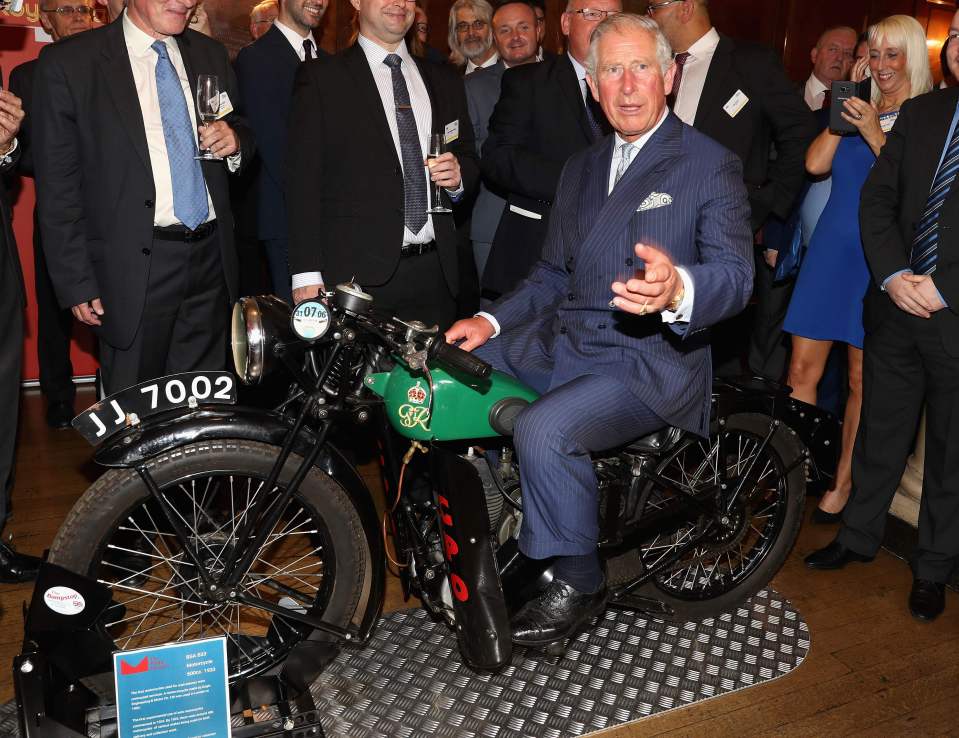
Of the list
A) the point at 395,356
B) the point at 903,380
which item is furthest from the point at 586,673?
the point at 903,380

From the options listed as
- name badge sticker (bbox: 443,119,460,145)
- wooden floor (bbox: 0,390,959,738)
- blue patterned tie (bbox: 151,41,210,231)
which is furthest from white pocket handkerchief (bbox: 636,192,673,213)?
blue patterned tie (bbox: 151,41,210,231)

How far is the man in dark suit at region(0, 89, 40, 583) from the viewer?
2.87 metres

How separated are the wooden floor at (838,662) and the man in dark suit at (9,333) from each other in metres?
0.10

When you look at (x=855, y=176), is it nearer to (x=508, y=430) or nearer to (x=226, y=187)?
(x=508, y=430)

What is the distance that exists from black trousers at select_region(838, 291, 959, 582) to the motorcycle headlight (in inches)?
80.7

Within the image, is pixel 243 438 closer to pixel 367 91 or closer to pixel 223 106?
pixel 223 106

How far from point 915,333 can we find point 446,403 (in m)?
1.67

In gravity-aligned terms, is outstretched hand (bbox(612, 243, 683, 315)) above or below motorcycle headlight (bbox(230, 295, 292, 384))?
above

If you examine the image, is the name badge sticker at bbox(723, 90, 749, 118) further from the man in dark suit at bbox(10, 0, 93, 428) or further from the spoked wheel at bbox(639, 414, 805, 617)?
the man in dark suit at bbox(10, 0, 93, 428)

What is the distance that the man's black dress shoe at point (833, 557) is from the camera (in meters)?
3.36

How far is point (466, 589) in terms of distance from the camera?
7.75 ft

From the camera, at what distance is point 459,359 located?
2053mm

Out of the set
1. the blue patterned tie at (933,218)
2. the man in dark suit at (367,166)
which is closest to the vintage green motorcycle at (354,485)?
the blue patterned tie at (933,218)

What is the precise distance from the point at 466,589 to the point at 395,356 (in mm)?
627
